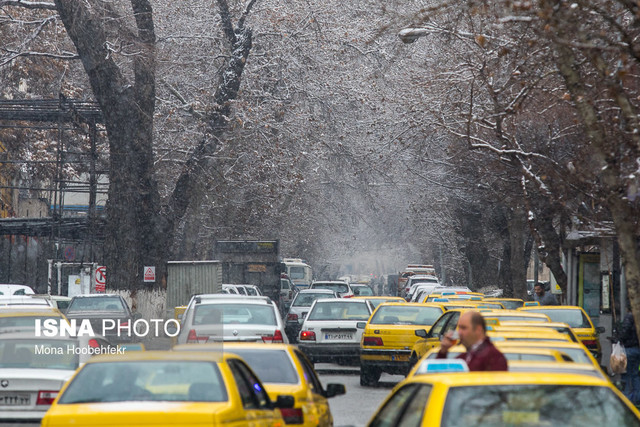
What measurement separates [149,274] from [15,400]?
1943 cm

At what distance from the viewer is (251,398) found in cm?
792

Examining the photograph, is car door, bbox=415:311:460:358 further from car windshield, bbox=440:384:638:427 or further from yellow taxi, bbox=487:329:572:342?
car windshield, bbox=440:384:638:427

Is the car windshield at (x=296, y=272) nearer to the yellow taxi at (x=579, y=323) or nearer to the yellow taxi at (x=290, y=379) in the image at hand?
the yellow taxi at (x=579, y=323)

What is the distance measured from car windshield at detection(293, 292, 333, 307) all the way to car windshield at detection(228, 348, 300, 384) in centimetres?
1950

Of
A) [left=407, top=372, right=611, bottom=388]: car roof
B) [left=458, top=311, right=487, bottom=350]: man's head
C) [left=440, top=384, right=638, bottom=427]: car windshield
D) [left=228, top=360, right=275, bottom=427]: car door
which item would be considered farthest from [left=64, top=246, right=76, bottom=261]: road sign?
[left=440, top=384, right=638, bottom=427]: car windshield

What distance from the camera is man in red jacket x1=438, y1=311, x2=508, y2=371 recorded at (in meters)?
7.55

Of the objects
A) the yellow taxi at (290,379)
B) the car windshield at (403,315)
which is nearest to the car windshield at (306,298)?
the car windshield at (403,315)

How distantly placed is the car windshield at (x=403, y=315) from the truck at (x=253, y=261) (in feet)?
64.9

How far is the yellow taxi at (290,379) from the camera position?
9391 millimetres

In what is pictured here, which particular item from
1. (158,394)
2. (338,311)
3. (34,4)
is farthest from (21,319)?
(34,4)

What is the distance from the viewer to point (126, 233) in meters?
29.3

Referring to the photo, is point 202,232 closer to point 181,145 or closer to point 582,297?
point 181,145

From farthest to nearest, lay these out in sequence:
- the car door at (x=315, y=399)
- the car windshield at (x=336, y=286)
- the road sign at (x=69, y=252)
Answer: the road sign at (x=69, y=252) < the car windshield at (x=336, y=286) < the car door at (x=315, y=399)

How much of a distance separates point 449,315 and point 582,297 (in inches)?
579
